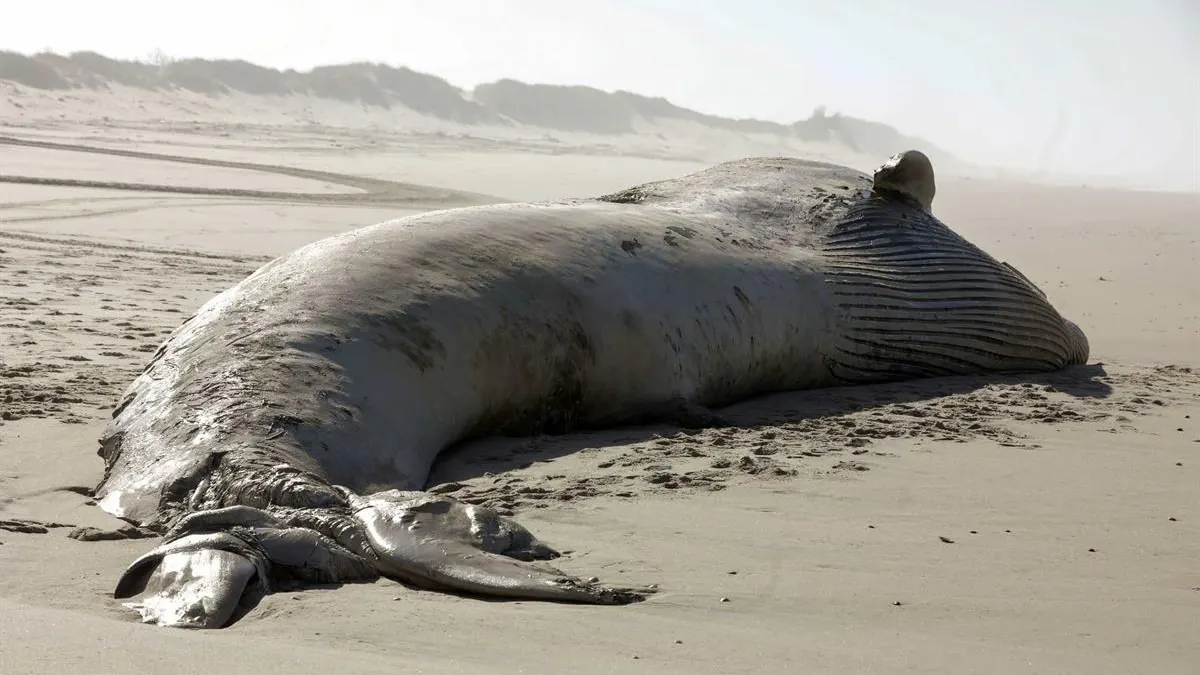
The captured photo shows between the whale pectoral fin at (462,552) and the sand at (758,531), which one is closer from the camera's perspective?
the sand at (758,531)

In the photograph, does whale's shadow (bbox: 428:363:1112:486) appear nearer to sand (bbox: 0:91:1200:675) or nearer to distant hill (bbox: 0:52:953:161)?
sand (bbox: 0:91:1200:675)

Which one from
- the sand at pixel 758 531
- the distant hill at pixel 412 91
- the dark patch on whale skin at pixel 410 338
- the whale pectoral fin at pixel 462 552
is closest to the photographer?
the sand at pixel 758 531

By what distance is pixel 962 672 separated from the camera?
8.71 feet

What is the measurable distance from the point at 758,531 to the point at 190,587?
1.62 meters

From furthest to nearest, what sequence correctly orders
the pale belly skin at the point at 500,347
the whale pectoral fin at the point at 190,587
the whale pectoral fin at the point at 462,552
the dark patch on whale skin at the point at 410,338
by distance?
the dark patch on whale skin at the point at 410,338 → the pale belly skin at the point at 500,347 → the whale pectoral fin at the point at 462,552 → the whale pectoral fin at the point at 190,587

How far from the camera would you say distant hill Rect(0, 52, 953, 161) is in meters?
53.5

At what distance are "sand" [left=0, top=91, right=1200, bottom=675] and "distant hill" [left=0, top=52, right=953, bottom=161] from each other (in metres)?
47.7

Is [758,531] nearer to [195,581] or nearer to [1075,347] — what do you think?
[195,581]

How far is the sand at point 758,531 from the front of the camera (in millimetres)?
2664

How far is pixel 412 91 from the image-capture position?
6750cm

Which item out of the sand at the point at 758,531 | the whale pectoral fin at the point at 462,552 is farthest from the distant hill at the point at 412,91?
the whale pectoral fin at the point at 462,552

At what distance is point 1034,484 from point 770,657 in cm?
225

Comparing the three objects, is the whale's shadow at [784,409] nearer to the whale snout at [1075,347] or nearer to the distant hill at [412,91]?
the whale snout at [1075,347]

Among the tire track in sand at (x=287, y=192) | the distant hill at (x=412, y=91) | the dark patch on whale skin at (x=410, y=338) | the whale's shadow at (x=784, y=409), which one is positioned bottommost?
the tire track in sand at (x=287, y=192)
